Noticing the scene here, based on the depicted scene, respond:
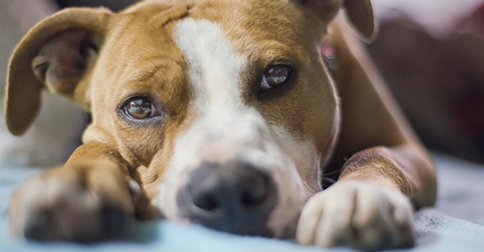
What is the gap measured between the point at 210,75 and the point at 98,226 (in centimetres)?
69

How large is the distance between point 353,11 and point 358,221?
1319 mm

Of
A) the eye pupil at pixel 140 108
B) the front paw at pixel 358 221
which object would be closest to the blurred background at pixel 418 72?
the eye pupil at pixel 140 108

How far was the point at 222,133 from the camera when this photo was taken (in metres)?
1.16

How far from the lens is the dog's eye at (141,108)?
1.39 meters

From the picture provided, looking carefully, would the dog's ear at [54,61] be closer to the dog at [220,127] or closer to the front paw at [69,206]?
the dog at [220,127]

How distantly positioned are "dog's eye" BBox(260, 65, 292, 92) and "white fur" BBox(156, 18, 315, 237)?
105 millimetres

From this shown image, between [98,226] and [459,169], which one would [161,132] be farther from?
[459,169]

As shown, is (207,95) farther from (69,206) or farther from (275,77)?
(69,206)

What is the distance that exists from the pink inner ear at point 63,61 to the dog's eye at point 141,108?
62 cm

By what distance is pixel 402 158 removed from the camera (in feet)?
5.26

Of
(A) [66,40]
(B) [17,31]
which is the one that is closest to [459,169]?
(A) [66,40]

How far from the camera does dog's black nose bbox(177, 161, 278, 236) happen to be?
0.92 m

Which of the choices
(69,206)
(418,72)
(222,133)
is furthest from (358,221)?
(418,72)

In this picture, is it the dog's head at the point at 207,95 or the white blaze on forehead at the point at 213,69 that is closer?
the dog's head at the point at 207,95
